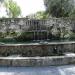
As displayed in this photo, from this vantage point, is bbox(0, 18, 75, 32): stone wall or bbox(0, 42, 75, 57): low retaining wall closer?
bbox(0, 42, 75, 57): low retaining wall

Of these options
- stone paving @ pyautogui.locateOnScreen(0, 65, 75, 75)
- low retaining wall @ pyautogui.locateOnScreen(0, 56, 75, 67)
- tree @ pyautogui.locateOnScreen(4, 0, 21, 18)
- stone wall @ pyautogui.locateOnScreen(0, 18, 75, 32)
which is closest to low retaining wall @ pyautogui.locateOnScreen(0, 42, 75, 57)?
low retaining wall @ pyautogui.locateOnScreen(0, 56, 75, 67)

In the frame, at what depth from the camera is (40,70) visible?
27.4ft

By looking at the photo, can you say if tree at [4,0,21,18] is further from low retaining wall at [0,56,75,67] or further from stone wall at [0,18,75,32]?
low retaining wall at [0,56,75,67]

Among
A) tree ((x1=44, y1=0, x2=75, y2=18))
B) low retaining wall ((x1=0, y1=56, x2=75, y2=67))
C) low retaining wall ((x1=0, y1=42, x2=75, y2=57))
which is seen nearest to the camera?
low retaining wall ((x1=0, y1=56, x2=75, y2=67))

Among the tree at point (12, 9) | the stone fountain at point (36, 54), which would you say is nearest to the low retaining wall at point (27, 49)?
the stone fountain at point (36, 54)

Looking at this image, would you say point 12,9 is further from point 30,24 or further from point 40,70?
point 40,70

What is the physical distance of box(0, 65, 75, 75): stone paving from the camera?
8.05 metres

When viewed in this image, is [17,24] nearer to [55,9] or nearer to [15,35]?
[15,35]

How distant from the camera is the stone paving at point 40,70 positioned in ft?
26.4

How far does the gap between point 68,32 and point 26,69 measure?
8.72 metres

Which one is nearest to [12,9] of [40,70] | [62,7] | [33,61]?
[62,7]

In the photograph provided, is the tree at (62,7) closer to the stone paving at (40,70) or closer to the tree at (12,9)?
the tree at (12,9)

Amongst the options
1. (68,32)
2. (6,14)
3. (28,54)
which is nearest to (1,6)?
(6,14)

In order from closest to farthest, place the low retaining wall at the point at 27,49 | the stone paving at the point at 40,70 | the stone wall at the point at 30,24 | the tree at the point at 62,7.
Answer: the stone paving at the point at 40,70
the low retaining wall at the point at 27,49
the stone wall at the point at 30,24
the tree at the point at 62,7
